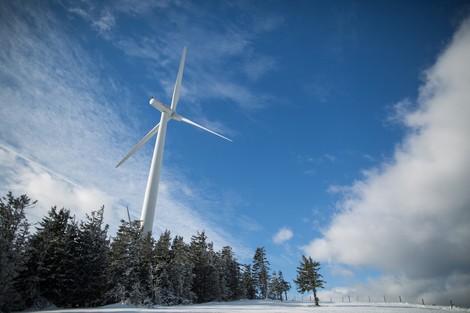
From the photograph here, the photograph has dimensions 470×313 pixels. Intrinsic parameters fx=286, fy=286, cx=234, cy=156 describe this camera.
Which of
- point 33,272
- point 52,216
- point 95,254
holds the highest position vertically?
point 52,216

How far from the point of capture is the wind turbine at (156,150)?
5144 cm

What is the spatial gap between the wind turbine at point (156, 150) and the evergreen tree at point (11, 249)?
57.4 feet

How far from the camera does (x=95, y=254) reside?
39500 mm

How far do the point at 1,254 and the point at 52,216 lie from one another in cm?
1651

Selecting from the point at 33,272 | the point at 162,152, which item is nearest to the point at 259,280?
the point at 162,152

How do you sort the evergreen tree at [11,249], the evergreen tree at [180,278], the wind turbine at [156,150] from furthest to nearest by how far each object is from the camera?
the wind turbine at [156,150] → the evergreen tree at [180,278] → the evergreen tree at [11,249]

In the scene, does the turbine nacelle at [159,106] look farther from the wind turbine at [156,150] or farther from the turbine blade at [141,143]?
the turbine blade at [141,143]

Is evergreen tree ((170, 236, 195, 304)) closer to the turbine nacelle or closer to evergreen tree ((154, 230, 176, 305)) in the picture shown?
evergreen tree ((154, 230, 176, 305))

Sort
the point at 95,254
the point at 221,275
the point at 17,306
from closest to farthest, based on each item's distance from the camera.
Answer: the point at 17,306 < the point at 95,254 < the point at 221,275

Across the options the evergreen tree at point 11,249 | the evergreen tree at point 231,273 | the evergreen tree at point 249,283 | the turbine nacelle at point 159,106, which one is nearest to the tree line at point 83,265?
the evergreen tree at point 11,249

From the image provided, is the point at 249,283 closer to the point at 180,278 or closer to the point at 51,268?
the point at 180,278

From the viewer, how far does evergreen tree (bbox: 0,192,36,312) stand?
25438 millimetres

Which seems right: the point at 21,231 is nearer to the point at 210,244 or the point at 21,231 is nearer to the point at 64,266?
the point at 64,266

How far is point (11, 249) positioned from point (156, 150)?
32.9 metres
